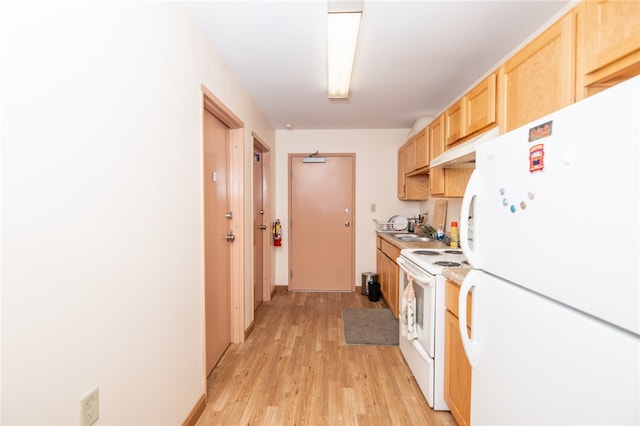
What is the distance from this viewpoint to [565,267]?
73 centimetres

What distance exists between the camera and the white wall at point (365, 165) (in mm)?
4121

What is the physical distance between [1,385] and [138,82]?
1057 millimetres

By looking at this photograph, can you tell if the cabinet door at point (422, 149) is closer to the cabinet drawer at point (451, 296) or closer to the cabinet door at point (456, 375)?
the cabinet drawer at point (451, 296)

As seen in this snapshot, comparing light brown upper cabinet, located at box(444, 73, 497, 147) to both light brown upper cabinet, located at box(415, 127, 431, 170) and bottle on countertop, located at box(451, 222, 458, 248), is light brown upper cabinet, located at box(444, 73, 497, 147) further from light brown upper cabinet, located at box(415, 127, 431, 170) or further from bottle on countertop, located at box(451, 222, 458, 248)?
bottle on countertop, located at box(451, 222, 458, 248)

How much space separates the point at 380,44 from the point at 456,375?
2.11 m

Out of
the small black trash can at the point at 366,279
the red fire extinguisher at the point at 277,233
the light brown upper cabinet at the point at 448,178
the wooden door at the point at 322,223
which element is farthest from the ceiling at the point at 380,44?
the small black trash can at the point at 366,279

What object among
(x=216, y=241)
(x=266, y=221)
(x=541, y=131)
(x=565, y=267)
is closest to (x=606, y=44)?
(x=541, y=131)

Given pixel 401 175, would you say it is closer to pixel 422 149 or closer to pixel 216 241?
pixel 422 149

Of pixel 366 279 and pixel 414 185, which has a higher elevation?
pixel 414 185

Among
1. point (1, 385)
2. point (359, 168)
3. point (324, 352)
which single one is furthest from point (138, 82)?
point (359, 168)

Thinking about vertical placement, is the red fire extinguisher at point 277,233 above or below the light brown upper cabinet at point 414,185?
below

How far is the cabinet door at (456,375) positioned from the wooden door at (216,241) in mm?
1559

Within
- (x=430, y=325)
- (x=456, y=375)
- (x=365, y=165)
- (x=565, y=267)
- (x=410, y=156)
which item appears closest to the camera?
(x=565, y=267)

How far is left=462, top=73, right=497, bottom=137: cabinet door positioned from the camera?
158 cm
